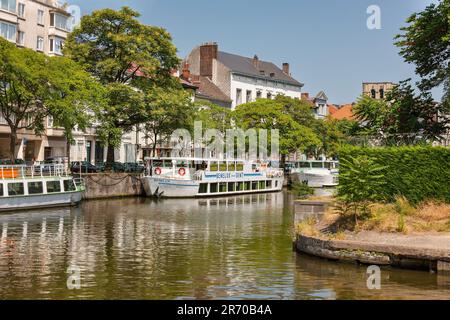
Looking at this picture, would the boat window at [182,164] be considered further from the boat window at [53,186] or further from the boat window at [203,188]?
the boat window at [53,186]

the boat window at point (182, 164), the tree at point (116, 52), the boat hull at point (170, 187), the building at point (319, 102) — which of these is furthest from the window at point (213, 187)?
the building at point (319, 102)

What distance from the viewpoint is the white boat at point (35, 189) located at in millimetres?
42375

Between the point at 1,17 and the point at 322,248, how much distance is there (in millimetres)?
49251

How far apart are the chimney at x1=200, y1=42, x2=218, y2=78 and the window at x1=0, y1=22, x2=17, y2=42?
48.2 m

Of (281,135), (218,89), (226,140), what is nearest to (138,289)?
(226,140)

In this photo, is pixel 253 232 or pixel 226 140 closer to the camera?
pixel 253 232

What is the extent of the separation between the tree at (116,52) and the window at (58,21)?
1298cm

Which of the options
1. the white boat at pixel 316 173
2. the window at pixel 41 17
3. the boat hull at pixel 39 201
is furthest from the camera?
the white boat at pixel 316 173

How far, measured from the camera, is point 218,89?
349ft

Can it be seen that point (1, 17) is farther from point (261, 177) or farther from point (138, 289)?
point (138, 289)

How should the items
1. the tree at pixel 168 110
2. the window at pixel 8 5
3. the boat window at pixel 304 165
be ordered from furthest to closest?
the boat window at pixel 304 165, the window at pixel 8 5, the tree at pixel 168 110

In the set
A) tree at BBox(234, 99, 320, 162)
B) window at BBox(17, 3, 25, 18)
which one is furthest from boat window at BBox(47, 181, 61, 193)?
tree at BBox(234, 99, 320, 162)

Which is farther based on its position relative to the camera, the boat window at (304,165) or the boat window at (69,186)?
the boat window at (304,165)

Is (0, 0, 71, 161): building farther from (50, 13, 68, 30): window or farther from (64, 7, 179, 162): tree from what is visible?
(64, 7, 179, 162): tree
